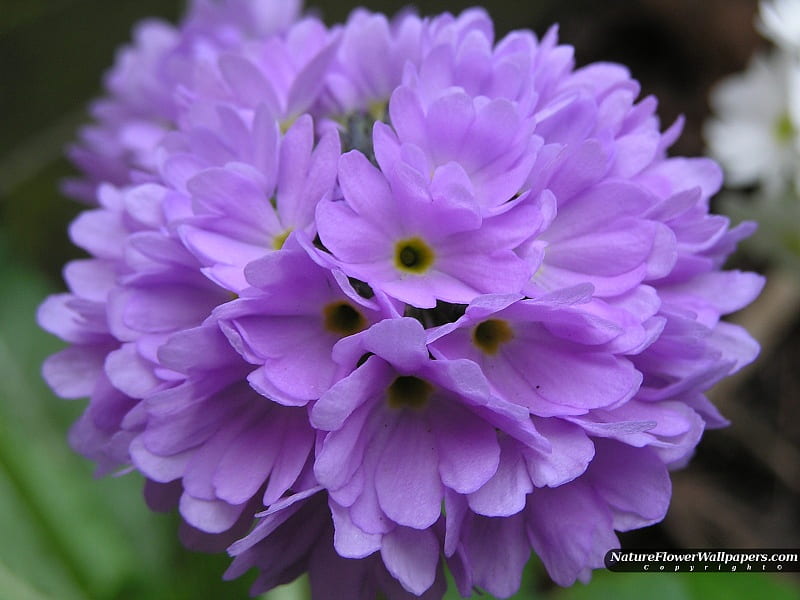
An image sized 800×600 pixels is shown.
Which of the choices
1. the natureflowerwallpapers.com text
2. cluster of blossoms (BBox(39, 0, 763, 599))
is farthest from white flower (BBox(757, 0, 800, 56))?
the natureflowerwallpapers.com text

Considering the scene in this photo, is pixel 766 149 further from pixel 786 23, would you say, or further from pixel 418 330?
pixel 418 330

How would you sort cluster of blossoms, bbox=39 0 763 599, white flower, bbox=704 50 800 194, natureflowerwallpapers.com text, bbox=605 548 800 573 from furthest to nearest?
white flower, bbox=704 50 800 194 → natureflowerwallpapers.com text, bbox=605 548 800 573 → cluster of blossoms, bbox=39 0 763 599

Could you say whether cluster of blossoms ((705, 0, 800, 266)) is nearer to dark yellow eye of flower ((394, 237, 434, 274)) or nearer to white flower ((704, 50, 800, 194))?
white flower ((704, 50, 800, 194))

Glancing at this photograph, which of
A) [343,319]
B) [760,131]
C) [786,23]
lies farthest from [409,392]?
[760,131]

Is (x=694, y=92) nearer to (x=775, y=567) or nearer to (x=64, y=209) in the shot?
(x=775, y=567)

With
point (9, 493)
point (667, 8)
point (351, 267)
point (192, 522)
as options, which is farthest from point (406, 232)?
point (667, 8)

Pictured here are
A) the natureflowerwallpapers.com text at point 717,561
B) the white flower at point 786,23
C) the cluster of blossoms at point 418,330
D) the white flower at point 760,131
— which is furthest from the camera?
the white flower at point 760,131

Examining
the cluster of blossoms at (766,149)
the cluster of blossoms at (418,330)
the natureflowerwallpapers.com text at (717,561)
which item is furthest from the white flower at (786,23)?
the natureflowerwallpapers.com text at (717,561)

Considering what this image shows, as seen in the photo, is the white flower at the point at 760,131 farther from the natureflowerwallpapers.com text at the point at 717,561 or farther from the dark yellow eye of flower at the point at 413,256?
the dark yellow eye of flower at the point at 413,256
